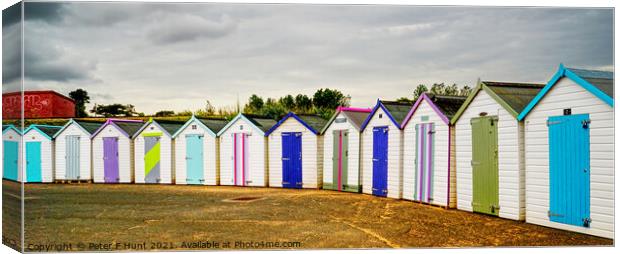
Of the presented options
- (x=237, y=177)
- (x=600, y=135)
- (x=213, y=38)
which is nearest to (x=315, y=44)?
(x=213, y=38)

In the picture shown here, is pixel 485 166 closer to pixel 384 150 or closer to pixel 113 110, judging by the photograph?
pixel 384 150

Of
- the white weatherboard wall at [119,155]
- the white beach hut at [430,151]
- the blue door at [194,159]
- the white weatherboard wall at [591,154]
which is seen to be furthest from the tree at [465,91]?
the blue door at [194,159]

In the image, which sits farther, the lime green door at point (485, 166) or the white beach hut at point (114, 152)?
the white beach hut at point (114, 152)

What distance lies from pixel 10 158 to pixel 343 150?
28.7ft

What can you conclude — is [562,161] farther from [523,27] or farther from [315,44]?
[315,44]

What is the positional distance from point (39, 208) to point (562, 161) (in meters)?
9.03

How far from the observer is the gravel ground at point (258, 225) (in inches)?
403

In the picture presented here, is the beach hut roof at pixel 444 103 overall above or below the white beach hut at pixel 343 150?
above

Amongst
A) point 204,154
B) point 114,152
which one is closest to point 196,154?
point 204,154

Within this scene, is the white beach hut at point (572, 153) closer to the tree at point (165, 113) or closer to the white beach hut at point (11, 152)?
the tree at point (165, 113)

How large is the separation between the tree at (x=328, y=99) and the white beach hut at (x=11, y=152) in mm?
5360

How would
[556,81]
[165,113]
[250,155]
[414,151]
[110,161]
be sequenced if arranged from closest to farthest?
[556,81]
[165,113]
[414,151]
[110,161]
[250,155]

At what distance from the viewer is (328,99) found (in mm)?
12992

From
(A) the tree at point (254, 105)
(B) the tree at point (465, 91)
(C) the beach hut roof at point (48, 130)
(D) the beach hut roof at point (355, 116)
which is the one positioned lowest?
(C) the beach hut roof at point (48, 130)
